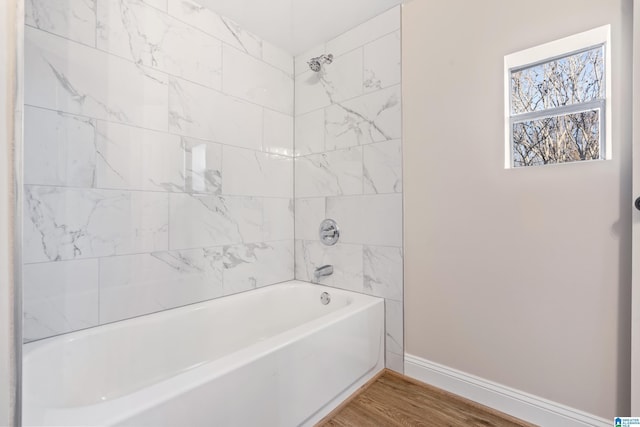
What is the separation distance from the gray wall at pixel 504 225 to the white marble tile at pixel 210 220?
3.69 feet

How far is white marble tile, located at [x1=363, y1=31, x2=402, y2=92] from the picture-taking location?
1896 millimetres

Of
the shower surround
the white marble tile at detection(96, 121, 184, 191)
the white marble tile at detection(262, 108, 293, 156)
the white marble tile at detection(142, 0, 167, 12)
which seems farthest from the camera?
the white marble tile at detection(262, 108, 293, 156)

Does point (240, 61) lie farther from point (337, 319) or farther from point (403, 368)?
point (403, 368)

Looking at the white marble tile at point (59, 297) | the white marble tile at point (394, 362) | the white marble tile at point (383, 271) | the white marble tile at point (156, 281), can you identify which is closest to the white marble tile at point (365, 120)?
the white marble tile at point (383, 271)

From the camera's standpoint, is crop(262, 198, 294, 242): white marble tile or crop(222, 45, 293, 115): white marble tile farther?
crop(262, 198, 294, 242): white marble tile

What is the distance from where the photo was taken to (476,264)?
1579 mm

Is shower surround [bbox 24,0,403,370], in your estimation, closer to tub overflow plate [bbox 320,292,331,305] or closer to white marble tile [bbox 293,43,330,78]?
white marble tile [bbox 293,43,330,78]

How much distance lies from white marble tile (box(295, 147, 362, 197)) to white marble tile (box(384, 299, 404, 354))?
815mm

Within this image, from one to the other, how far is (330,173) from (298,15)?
1.11 meters

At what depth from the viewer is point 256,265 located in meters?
2.18

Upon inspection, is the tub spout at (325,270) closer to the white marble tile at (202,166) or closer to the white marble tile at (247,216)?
the white marble tile at (247,216)

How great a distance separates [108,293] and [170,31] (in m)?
1.53

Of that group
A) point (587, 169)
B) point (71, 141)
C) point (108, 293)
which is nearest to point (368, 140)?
point (587, 169)

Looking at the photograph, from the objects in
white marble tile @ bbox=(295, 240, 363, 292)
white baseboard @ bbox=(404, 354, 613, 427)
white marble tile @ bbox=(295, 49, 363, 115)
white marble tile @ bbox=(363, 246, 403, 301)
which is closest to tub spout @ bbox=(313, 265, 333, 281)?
white marble tile @ bbox=(295, 240, 363, 292)
